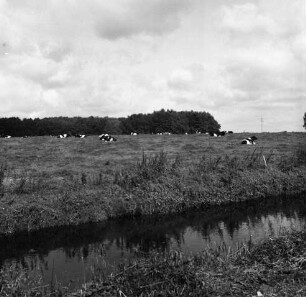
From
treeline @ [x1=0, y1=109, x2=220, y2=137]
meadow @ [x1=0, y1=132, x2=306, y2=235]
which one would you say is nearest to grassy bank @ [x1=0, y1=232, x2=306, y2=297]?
meadow @ [x1=0, y1=132, x2=306, y2=235]

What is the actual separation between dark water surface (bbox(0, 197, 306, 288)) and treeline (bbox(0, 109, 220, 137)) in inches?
3241

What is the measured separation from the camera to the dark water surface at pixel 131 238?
39.3ft

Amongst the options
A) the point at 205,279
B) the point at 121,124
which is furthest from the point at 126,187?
the point at 121,124

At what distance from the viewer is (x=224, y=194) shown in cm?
2064

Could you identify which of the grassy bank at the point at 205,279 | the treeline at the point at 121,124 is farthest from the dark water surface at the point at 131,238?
the treeline at the point at 121,124

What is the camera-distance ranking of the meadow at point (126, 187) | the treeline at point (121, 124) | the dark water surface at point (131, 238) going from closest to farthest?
the dark water surface at point (131, 238) → the meadow at point (126, 187) → the treeline at point (121, 124)

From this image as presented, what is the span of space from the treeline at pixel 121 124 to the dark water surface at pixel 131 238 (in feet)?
270

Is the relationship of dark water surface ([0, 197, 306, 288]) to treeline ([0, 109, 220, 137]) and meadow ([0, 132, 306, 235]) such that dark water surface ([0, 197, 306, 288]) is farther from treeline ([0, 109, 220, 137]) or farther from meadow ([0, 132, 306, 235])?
treeline ([0, 109, 220, 137])

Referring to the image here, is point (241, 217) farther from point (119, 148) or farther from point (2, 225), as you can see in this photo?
point (119, 148)

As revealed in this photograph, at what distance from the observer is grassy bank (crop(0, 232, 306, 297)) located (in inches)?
285

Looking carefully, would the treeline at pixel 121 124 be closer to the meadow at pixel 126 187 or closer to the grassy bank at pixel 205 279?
the meadow at pixel 126 187

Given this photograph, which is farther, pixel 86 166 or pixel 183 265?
pixel 86 166

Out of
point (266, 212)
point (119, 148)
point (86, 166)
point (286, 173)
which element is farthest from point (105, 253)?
point (119, 148)

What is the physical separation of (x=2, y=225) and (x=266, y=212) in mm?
11942
